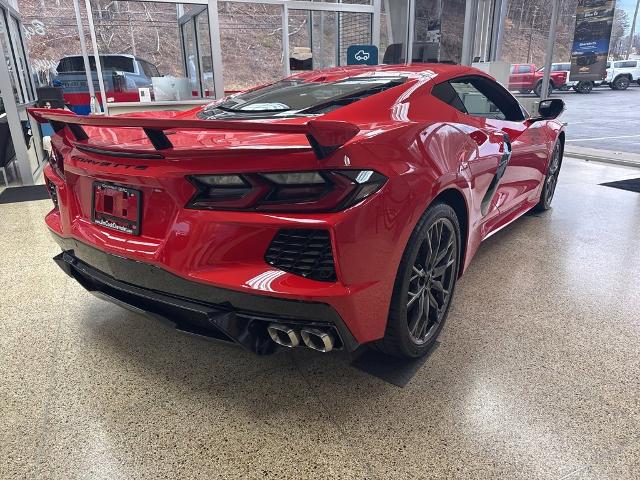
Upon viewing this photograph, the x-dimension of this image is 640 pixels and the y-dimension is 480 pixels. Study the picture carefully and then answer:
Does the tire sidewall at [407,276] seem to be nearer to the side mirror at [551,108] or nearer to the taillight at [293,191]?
the taillight at [293,191]

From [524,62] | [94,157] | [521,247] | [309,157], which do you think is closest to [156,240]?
[94,157]

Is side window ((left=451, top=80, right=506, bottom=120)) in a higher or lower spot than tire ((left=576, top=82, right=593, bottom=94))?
higher

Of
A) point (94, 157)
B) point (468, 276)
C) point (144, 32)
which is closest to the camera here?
point (94, 157)

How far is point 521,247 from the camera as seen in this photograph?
120 inches

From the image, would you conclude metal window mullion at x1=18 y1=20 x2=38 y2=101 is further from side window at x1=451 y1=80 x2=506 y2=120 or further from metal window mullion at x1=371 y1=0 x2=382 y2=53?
side window at x1=451 y1=80 x2=506 y2=120

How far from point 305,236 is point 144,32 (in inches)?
308

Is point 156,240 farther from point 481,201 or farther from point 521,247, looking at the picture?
point 521,247

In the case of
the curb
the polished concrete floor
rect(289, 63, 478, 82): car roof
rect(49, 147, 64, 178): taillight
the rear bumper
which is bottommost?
the curb

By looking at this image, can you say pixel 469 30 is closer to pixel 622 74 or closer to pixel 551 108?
pixel 622 74

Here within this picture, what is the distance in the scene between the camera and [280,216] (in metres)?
1.26

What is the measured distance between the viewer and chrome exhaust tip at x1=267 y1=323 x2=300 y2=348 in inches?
52.1

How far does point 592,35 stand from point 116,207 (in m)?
7.01

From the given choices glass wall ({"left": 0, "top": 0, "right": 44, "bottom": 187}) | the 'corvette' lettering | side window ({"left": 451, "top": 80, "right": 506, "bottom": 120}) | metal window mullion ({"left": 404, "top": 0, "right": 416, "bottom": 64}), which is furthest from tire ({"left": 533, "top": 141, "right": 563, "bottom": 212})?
metal window mullion ({"left": 404, "top": 0, "right": 416, "bottom": 64})

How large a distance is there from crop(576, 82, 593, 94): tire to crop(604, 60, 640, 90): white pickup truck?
42 cm
